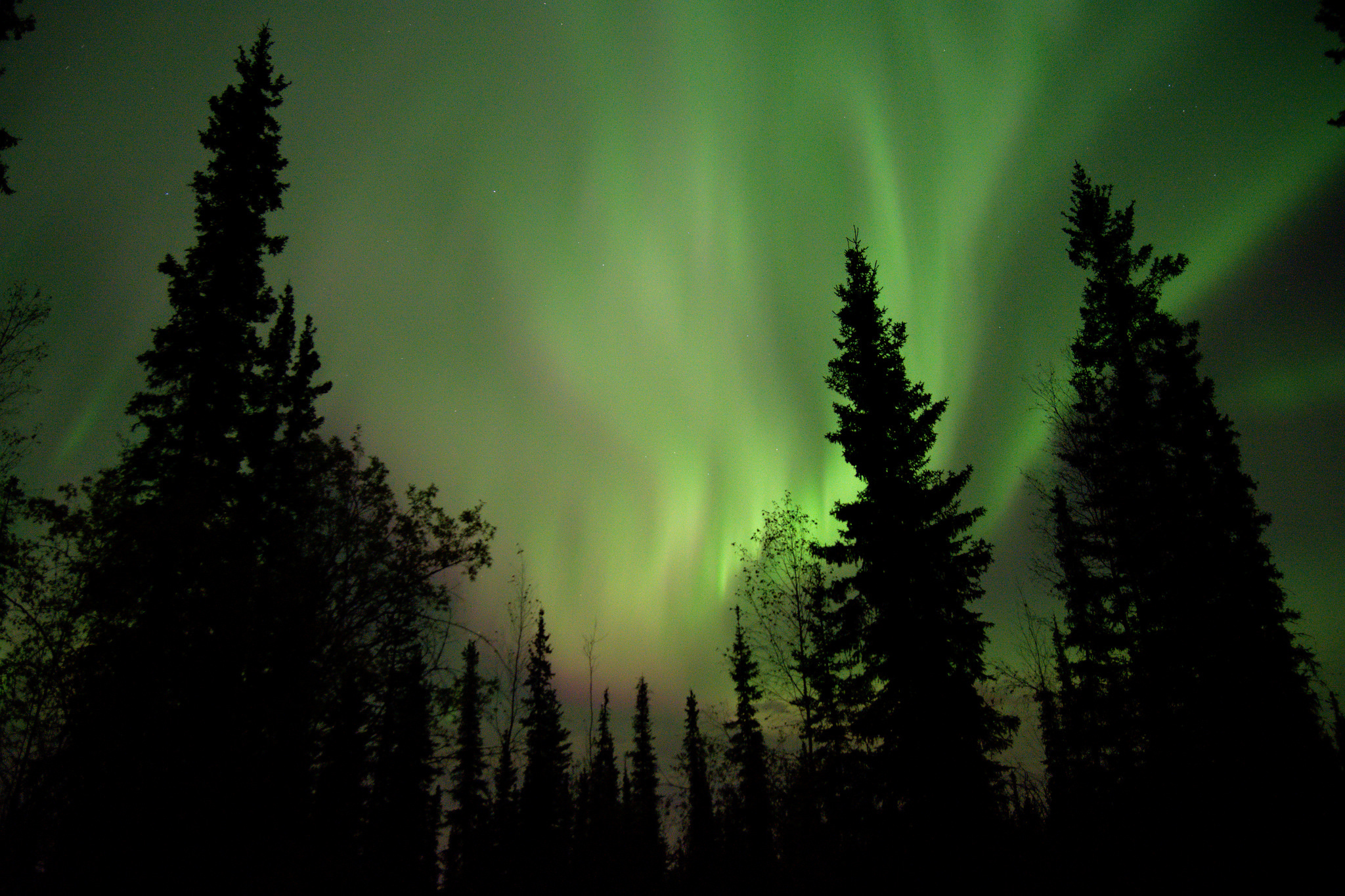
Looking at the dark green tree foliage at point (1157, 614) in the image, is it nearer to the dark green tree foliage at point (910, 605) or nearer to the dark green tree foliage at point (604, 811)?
the dark green tree foliage at point (910, 605)

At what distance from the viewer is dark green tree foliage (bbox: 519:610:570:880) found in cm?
3472

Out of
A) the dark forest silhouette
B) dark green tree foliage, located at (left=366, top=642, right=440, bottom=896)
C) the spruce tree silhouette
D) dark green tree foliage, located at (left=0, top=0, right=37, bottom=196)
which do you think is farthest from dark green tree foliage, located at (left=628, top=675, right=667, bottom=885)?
dark green tree foliage, located at (left=0, top=0, right=37, bottom=196)

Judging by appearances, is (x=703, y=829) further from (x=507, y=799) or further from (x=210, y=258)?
(x=210, y=258)

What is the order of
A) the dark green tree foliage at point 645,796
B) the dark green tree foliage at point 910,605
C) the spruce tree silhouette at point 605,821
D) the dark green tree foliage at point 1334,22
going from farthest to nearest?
the dark green tree foliage at point 645,796
the spruce tree silhouette at point 605,821
the dark green tree foliage at point 910,605
the dark green tree foliage at point 1334,22

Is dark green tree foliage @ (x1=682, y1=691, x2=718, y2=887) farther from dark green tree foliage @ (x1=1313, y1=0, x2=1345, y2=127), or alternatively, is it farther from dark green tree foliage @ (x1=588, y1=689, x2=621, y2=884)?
dark green tree foliage @ (x1=1313, y1=0, x2=1345, y2=127)

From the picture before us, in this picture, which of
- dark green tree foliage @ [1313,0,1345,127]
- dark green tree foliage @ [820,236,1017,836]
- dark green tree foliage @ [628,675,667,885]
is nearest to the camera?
dark green tree foliage @ [1313,0,1345,127]

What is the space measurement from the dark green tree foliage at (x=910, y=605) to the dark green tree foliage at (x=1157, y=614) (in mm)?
2348

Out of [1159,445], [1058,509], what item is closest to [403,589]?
[1058,509]

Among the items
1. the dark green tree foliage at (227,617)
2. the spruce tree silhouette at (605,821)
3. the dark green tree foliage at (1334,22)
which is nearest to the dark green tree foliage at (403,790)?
the dark green tree foliage at (227,617)

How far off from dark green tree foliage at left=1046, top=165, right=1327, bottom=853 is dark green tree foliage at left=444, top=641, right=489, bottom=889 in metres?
29.5

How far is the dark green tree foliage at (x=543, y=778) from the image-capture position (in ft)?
114

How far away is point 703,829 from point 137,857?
39.6 metres

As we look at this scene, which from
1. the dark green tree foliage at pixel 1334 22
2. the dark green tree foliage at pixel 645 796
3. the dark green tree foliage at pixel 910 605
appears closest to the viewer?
the dark green tree foliage at pixel 1334 22

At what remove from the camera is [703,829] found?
141ft
